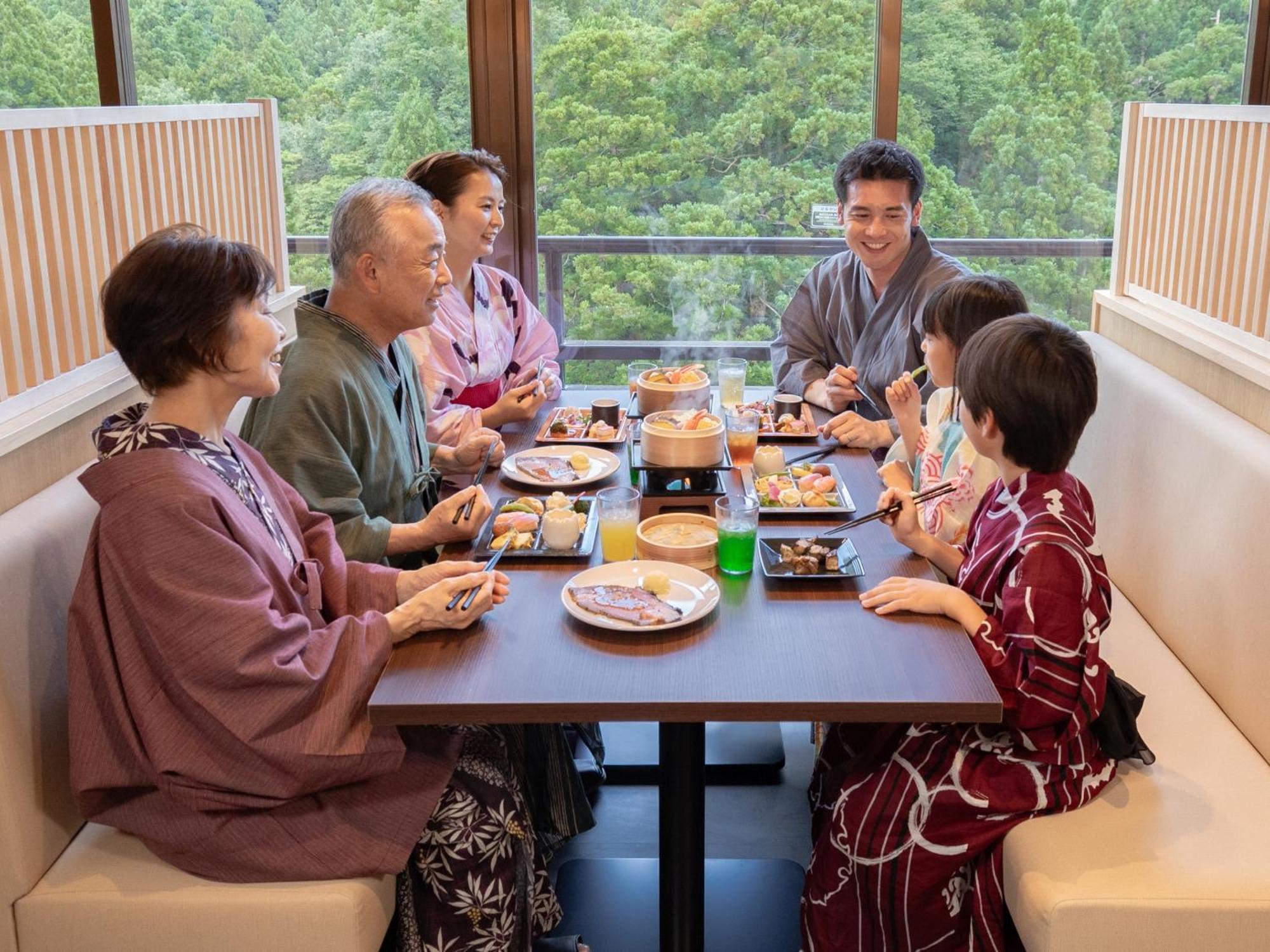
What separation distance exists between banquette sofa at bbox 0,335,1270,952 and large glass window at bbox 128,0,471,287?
6.16ft

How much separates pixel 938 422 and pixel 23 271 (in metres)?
1.57

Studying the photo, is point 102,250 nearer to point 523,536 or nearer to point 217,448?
point 217,448

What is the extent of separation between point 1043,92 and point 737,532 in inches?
88.0

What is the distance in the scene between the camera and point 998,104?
353 cm

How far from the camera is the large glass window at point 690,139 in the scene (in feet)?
11.5

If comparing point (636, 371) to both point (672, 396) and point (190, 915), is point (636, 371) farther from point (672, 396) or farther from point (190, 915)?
point (190, 915)

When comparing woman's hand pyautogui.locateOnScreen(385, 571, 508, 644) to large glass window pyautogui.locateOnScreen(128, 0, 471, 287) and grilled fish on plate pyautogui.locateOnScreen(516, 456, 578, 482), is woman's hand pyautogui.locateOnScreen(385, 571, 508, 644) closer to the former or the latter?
grilled fish on plate pyautogui.locateOnScreen(516, 456, 578, 482)

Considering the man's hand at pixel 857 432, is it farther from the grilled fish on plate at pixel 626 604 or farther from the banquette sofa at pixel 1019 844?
the grilled fish on plate at pixel 626 604

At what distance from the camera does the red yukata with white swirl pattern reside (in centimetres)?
167

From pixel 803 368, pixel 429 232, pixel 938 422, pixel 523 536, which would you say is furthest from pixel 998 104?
pixel 523 536

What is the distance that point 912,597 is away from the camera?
1738mm

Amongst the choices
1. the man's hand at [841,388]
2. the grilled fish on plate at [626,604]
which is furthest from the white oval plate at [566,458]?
the man's hand at [841,388]

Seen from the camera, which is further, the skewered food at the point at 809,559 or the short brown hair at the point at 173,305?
the skewered food at the point at 809,559

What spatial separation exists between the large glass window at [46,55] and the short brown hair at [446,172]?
3.93 ft
